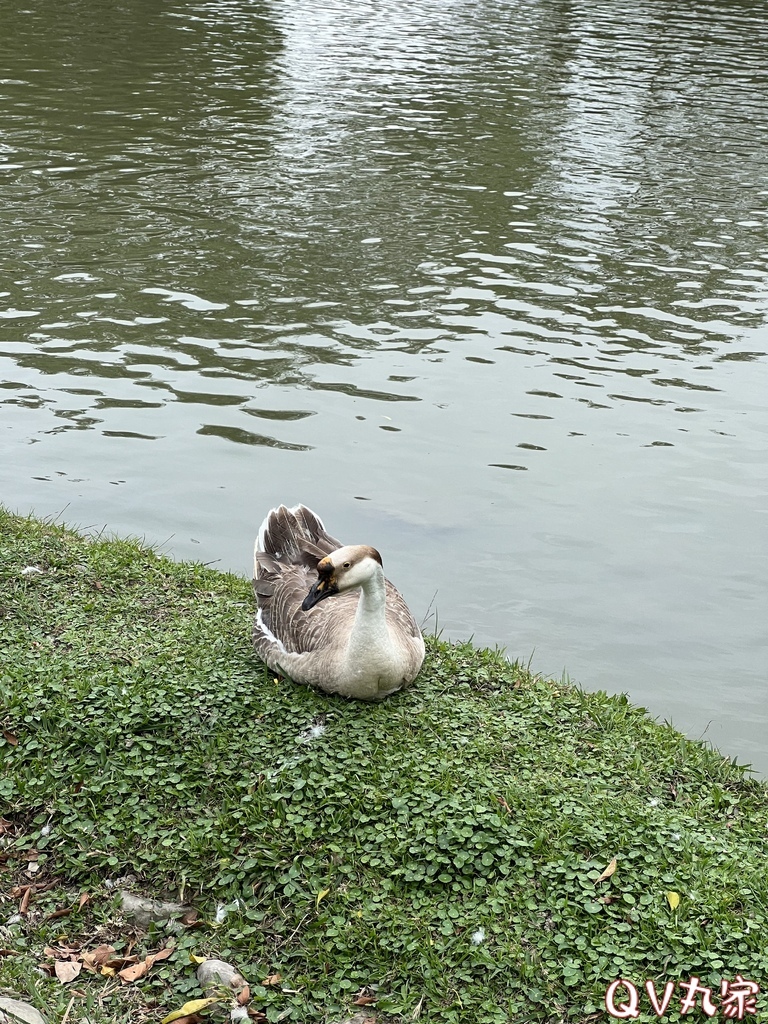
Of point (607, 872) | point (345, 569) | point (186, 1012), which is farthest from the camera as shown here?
point (345, 569)

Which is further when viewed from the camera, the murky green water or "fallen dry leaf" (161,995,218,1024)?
the murky green water

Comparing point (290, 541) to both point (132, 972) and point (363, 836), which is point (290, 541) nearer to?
point (363, 836)

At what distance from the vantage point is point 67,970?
556 cm

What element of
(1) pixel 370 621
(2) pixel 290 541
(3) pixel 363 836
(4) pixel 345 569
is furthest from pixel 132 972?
(2) pixel 290 541

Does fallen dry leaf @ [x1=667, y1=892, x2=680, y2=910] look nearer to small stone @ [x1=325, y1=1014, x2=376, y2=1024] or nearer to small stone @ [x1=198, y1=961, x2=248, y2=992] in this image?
small stone @ [x1=325, y1=1014, x2=376, y2=1024]

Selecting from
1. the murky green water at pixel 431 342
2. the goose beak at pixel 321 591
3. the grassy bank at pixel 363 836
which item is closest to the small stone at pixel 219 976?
the grassy bank at pixel 363 836

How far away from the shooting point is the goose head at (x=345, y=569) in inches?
271

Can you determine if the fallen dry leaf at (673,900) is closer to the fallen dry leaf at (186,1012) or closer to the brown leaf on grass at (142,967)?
the fallen dry leaf at (186,1012)

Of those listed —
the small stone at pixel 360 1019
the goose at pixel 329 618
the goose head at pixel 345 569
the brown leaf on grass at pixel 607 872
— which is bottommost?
the small stone at pixel 360 1019

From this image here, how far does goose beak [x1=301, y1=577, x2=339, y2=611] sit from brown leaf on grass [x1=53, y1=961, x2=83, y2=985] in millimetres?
2370

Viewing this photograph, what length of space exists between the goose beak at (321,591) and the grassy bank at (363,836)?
Answer: 723 mm

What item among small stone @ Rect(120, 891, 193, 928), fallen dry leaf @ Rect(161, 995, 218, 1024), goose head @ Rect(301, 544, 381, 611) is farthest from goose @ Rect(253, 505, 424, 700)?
fallen dry leaf @ Rect(161, 995, 218, 1024)

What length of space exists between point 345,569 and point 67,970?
267 centimetres

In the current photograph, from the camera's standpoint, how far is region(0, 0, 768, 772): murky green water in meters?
10.1
